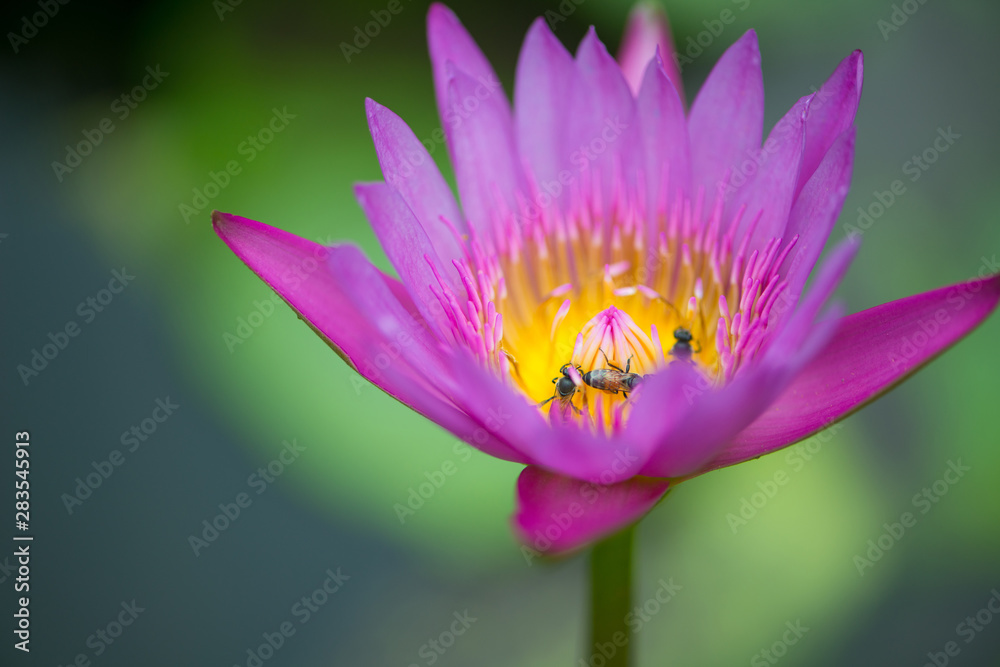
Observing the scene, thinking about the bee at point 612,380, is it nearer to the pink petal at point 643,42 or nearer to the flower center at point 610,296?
the flower center at point 610,296

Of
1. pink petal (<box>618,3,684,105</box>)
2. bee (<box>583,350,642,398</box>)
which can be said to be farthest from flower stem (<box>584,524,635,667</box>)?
pink petal (<box>618,3,684,105</box>)

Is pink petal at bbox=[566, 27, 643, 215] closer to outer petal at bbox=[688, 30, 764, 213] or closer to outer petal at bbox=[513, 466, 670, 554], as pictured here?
outer petal at bbox=[688, 30, 764, 213]

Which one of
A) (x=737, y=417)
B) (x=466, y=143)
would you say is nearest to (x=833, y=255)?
(x=737, y=417)

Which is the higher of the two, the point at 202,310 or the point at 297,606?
the point at 202,310

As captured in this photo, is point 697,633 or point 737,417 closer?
point 737,417

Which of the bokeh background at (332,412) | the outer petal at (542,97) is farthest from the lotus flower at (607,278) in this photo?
the bokeh background at (332,412)

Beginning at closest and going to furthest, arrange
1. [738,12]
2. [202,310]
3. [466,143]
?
1. [466,143]
2. [202,310]
3. [738,12]

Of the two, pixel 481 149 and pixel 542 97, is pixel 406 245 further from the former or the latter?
pixel 542 97

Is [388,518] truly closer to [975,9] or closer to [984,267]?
[984,267]
